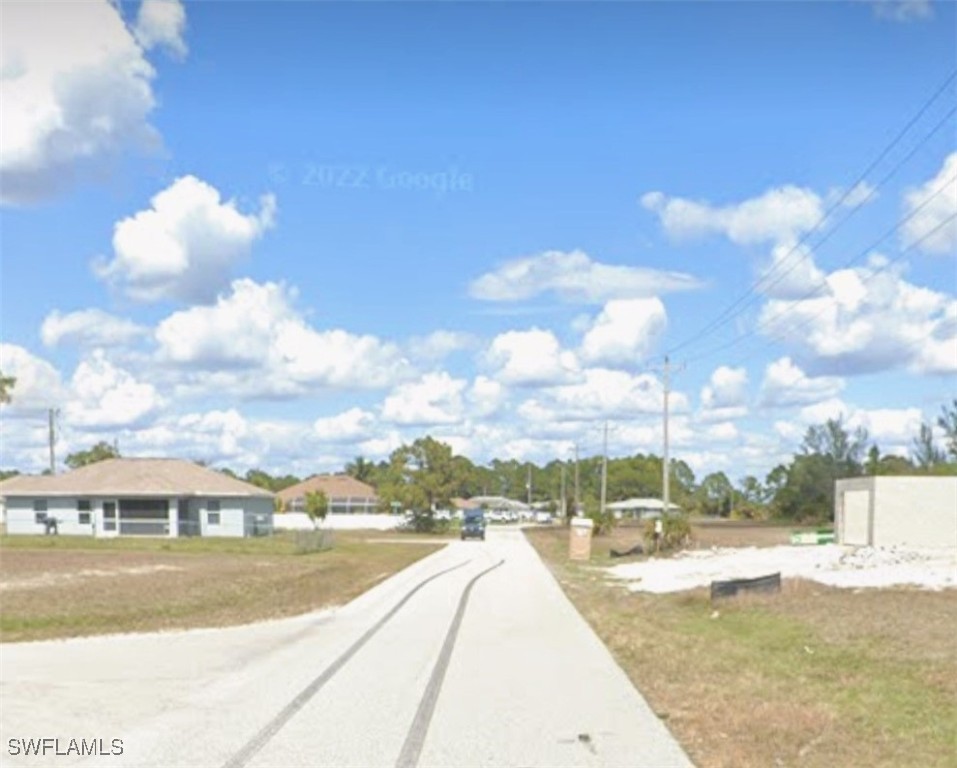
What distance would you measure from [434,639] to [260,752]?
9169 millimetres

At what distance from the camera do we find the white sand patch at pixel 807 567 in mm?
31312

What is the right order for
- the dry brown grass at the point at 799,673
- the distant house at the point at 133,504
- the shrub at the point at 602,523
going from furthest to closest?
the shrub at the point at 602,523 → the distant house at the point at 133,504 → the dry brown grass at the point at 799,673

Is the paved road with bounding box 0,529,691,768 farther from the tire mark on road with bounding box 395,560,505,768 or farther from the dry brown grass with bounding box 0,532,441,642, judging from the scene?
the dry brown grass with bounding box 0,532,441,642

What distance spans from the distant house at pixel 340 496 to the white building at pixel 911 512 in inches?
3226

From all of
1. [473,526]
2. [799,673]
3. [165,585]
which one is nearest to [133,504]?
[473,526]

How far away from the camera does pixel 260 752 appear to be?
9.66 meters

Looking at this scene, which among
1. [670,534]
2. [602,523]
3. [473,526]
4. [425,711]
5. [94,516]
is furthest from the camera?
[602,523]

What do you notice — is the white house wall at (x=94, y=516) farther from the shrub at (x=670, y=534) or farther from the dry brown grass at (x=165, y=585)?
the shrub at (x=670, y=534)

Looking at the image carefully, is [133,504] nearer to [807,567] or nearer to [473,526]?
[473,526]

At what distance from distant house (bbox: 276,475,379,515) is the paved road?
108m

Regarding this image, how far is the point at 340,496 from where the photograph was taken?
5113 inches

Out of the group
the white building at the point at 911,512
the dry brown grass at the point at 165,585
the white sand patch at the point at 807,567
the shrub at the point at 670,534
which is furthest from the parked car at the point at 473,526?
the white building at the point at 911,512

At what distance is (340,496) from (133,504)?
57197mm

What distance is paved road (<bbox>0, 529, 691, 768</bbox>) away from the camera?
9.75 m
